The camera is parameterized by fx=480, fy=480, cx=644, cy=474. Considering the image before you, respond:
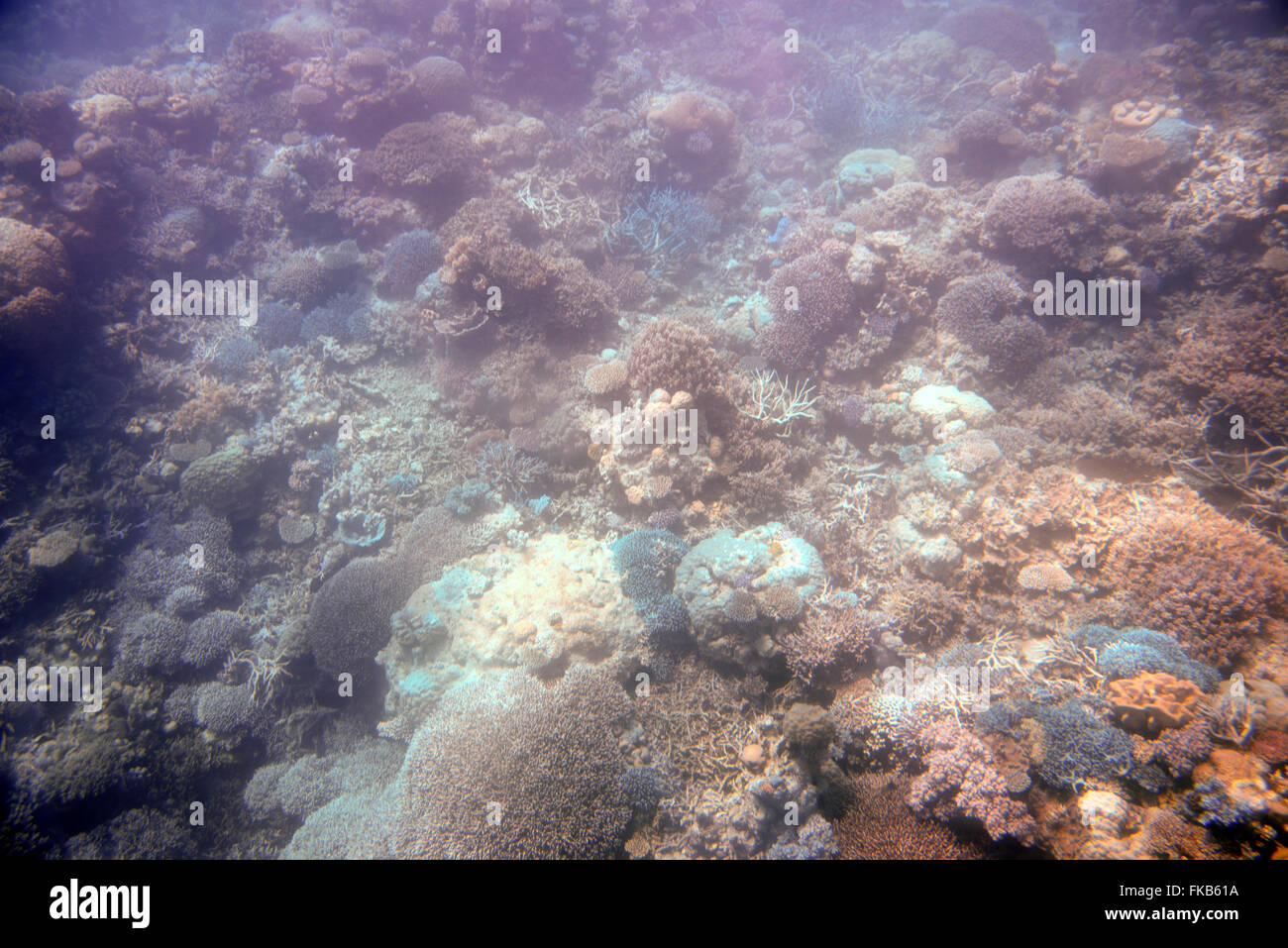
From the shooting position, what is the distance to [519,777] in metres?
4.20

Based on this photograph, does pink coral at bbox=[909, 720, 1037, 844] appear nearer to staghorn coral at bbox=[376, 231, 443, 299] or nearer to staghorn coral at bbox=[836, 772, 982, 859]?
staghorn coral at bbox=[836, 772, 982, 859]

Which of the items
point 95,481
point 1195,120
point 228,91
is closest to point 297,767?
point 95,481

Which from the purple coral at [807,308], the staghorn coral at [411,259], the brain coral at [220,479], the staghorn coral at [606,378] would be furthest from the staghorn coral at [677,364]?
the brain coral at [220,479]

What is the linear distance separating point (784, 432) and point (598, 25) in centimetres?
1365

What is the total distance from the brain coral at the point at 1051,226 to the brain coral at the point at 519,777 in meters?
9.37

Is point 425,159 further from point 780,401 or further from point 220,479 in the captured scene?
point 780,401

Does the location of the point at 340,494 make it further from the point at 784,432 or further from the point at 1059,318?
the point at 1059,318

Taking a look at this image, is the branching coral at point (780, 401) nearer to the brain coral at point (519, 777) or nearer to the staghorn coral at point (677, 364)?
the staghorn coral at point (677, 364)

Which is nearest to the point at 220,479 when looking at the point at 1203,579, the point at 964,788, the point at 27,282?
the point at 27,282

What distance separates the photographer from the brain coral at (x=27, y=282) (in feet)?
25.2

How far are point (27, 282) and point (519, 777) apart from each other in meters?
11.3

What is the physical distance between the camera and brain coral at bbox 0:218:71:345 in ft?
25.2

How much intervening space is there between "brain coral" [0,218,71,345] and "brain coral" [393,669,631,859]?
9.75m

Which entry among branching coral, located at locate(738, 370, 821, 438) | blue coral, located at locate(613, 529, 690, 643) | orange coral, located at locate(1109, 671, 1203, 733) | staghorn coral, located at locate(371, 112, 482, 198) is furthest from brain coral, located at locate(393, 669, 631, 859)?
staghorn coral, located at locate(371, 112, 482, 198)
